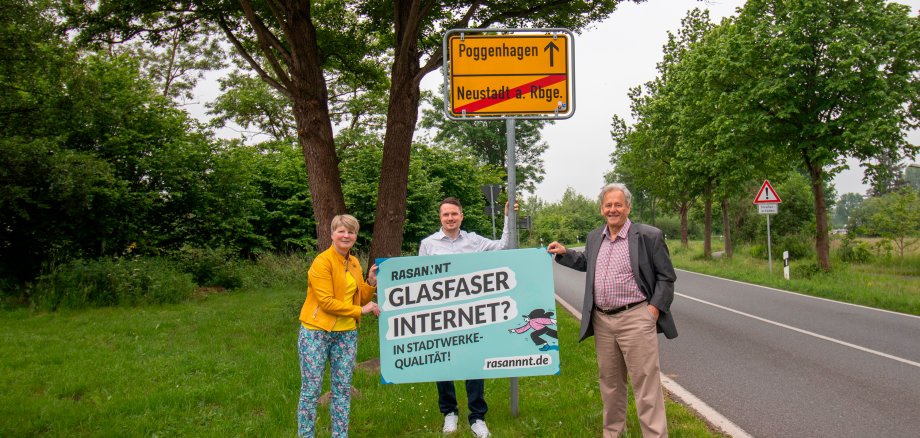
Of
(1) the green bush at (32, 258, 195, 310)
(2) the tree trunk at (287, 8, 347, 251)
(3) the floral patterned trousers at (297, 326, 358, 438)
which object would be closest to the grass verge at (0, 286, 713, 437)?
(3) the floral patterned trousers at (297, 326, 358, 438)

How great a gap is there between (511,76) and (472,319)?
1865 millimetres

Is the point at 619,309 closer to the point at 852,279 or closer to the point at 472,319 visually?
the point at 472,319

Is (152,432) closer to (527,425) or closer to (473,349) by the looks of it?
(473,349)

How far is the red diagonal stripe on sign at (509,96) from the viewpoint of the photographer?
4.54 metres

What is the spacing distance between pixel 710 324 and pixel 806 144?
34.9 ft

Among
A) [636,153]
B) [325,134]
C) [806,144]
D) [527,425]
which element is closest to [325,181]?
[325,134]

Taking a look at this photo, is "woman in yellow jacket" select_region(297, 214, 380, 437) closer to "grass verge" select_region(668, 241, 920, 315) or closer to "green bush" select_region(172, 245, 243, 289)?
"grass verge" select_region(668, 241, 920, 315)

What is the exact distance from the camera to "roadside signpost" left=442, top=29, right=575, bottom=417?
4.54 metres

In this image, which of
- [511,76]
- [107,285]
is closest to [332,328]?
[511,76]

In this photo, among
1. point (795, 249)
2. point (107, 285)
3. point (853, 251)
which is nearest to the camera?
point (107, 285)

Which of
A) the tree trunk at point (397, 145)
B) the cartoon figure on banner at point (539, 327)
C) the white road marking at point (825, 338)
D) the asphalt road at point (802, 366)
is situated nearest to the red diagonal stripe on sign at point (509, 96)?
the cartoon figure on banner at point (539, 327)

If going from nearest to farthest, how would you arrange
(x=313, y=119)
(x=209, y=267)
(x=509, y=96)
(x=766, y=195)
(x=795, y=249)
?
(x=509, y=96) → (x=313, y=119) → (x=209, y=267) → (x=766, y=195) → (x=795, y=249)

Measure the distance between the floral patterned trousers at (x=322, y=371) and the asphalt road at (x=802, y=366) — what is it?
3236mm

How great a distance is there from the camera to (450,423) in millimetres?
4555
